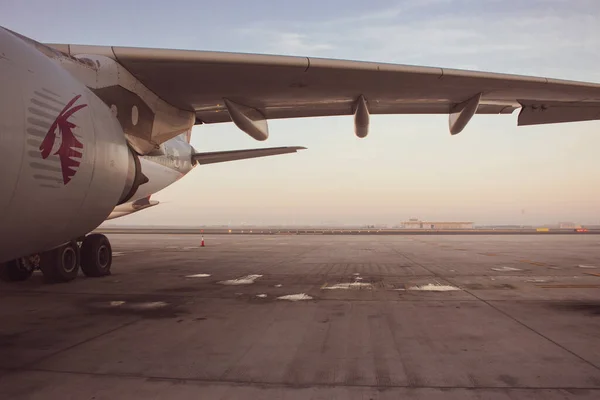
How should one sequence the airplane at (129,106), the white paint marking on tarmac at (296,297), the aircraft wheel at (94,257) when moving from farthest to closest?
the aircraft wheel at (94,257) < the white paint marking on tarmac at (296,297) < the airplane at (129,106)

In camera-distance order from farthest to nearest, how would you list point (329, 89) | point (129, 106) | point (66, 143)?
point (329, 89) < point (129, 106) < point (66, 143)

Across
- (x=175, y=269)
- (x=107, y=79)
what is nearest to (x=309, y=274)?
(x=175, y=269)

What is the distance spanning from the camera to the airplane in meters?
4.16

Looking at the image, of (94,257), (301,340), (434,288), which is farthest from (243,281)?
(301,340)

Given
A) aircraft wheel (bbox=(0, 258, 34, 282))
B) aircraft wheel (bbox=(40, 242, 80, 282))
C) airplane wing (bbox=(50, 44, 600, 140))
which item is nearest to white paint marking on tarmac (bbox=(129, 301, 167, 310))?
airplane wing (bbox=(50, 44, 600, 140))

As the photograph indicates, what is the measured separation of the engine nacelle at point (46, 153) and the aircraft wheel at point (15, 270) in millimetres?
6523

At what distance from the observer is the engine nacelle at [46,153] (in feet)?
12.9

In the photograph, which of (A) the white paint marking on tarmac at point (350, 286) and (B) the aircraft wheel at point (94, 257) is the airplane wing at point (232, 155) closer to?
(B) the aircraft wheel at point (94, 257)

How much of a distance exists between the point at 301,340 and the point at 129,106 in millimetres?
4882

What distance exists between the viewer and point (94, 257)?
11547 millimetres

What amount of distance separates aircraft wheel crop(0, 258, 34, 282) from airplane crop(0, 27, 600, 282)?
1.1 inches

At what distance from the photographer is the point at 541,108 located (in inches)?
374

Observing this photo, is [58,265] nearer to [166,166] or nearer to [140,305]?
[140,305]

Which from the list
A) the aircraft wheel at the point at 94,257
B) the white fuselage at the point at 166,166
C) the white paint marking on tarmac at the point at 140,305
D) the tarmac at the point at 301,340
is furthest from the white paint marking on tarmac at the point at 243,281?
the aircraft wheel at the point at 94,257
